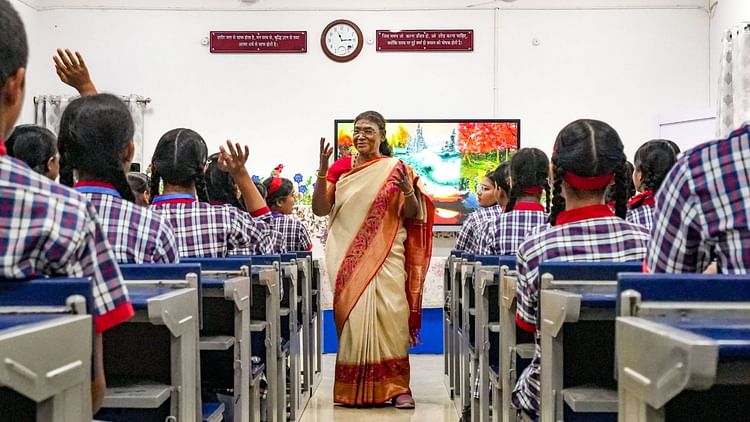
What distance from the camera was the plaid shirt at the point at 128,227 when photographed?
1.87 m

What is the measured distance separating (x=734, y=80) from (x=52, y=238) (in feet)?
20.0

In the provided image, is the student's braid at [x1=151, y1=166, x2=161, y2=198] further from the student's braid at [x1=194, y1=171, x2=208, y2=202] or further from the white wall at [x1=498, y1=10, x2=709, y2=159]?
the white wall at [x1=498, y1=10, x2=709, y2=159]

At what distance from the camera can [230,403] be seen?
234 cm

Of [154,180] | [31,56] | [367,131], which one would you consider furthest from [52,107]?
[154,180]

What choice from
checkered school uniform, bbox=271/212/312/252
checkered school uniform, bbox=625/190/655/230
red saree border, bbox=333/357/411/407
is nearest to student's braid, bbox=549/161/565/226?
checkered school uniform, bbox=625/190/655/230

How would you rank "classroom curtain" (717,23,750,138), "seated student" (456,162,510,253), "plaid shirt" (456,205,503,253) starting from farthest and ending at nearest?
"classroom curtain" (717,23,750,138)
"plaid shirt" (456,205,503,253)
"seated student" (456,162,510,253)

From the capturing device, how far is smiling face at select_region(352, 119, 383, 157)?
4297mm

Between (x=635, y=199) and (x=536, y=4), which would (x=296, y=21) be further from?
(x=635, y=199)

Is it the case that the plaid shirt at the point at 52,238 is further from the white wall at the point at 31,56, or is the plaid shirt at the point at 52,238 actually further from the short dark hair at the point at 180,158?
the white wall at the point at 31,56

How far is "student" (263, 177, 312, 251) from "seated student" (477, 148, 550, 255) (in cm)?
218

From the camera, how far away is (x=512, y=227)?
3445 mm

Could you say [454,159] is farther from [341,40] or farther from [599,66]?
[599,66]

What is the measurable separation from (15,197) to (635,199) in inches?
98.1

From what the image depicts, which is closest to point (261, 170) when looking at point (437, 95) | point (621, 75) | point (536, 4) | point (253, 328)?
point (437, 95)
